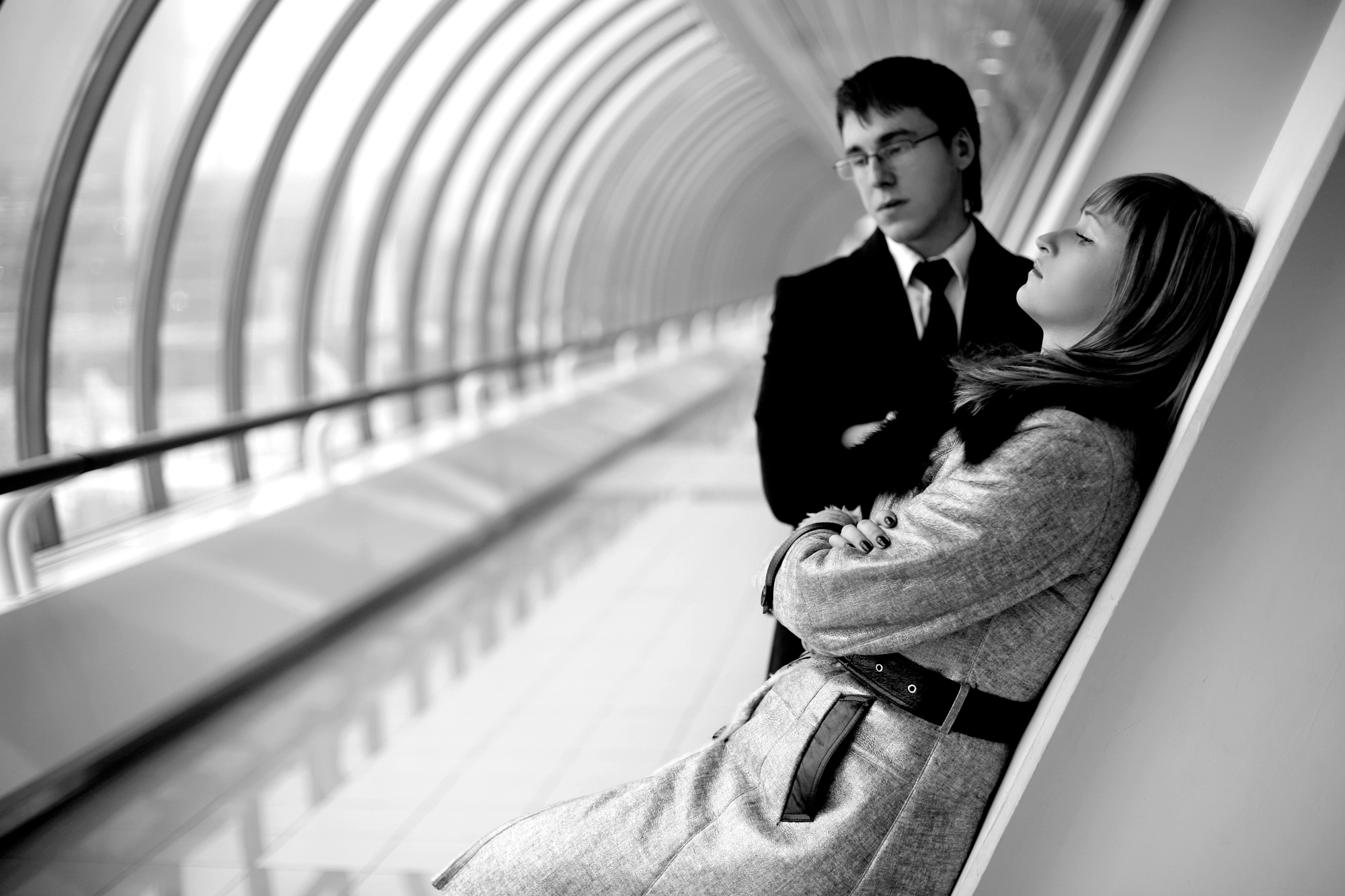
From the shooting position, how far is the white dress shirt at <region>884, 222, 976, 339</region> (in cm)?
244

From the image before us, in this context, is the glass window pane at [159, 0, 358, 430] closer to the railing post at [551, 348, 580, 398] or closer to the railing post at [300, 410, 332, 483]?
the railing post at [300, 410, 332, 483]

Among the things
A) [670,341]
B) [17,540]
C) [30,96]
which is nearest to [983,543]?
[17,540]

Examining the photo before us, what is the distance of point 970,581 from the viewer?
166 centimetres

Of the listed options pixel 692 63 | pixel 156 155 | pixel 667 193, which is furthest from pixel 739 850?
pixel 667 193

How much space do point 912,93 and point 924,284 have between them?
383mm

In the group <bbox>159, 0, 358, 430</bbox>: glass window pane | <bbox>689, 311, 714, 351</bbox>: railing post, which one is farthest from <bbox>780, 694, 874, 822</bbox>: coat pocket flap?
<bbox>689, 311, 714, 351</bbox>: railing post

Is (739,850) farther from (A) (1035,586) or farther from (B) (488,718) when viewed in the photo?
(B) (488,718)

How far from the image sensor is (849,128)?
2441 mm

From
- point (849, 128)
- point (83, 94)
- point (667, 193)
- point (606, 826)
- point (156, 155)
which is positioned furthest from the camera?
point (667, 193)

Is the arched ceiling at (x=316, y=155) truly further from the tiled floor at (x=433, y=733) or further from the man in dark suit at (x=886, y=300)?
the man in dark suit at (x=886, y=300)

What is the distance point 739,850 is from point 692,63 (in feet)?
43.7

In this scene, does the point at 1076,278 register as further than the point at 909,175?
No

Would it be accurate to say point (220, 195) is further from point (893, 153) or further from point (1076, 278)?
point (1076, 278)

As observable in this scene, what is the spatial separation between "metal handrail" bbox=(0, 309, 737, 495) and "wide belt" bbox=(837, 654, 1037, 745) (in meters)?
3.09
